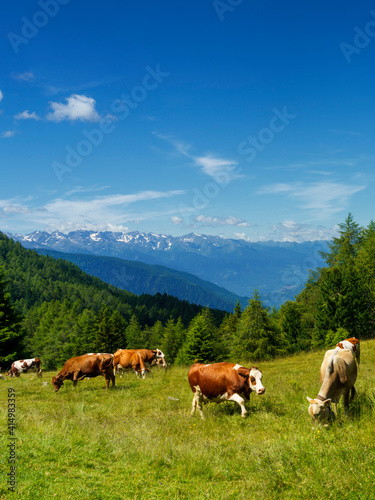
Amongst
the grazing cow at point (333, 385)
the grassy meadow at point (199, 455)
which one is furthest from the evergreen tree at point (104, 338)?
the grazing cow at point (333, 385)

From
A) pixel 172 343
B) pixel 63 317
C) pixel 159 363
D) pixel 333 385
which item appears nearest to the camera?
pixel 333 385

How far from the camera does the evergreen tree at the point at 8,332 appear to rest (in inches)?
1410

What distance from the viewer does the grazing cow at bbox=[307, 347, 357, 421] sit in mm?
8555

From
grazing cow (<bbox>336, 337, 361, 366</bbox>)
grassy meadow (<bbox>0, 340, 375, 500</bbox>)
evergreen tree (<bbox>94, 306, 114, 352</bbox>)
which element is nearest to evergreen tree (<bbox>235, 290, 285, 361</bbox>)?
evergreen tree (<bbox>94, 306, 114, 352</bbox>)

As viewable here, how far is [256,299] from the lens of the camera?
46625 mm

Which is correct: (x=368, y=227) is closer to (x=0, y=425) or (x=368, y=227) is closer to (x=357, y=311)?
(x=357, y=311)

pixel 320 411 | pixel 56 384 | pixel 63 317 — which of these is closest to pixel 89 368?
pixel 56 384

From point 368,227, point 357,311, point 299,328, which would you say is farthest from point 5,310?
point 368,227

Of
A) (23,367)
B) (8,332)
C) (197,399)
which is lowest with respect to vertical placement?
(23,367)

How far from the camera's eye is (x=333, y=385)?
9.20 metres

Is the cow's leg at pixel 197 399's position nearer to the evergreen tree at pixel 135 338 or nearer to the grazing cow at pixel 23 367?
the grazing cow at pixel 23 367

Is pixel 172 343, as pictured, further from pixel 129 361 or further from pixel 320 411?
pixel 320 411

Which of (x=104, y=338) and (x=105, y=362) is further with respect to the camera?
(x=104, y=338)

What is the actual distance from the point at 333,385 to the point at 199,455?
435 centimetres
